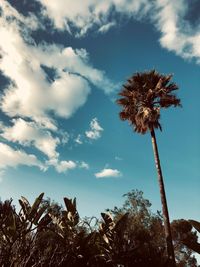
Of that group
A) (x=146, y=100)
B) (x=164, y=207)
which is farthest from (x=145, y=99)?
(x=164, y=207)

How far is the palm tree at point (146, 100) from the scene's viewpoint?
21.2 meters

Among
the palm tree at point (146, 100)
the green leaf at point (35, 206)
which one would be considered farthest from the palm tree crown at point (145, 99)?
the green leaf at point (35, 206)

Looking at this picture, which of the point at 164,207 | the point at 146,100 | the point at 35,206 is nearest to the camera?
the point at 35,206

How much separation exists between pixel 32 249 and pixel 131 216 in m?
27.7

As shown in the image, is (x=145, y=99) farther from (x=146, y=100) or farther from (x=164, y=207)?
(x=164, y=207)

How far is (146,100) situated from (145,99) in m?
0.12

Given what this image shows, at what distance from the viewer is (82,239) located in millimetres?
16281

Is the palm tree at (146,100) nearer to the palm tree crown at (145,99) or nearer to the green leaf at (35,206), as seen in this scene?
the palm tree crown at (145,99)

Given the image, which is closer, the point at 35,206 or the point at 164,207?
the point at 35,206

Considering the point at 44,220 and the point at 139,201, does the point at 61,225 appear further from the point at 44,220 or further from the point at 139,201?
the point at 139,201

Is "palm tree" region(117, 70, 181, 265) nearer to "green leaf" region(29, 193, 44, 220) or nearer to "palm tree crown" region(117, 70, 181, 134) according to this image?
"palm tree crown" region(117, 70, 181, 134)

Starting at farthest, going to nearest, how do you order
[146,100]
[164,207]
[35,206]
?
1. [146,100]
2. [164,207]
3. [35,206]

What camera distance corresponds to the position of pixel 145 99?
21.8 m

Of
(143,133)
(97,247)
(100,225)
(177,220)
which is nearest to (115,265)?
(97,247)
